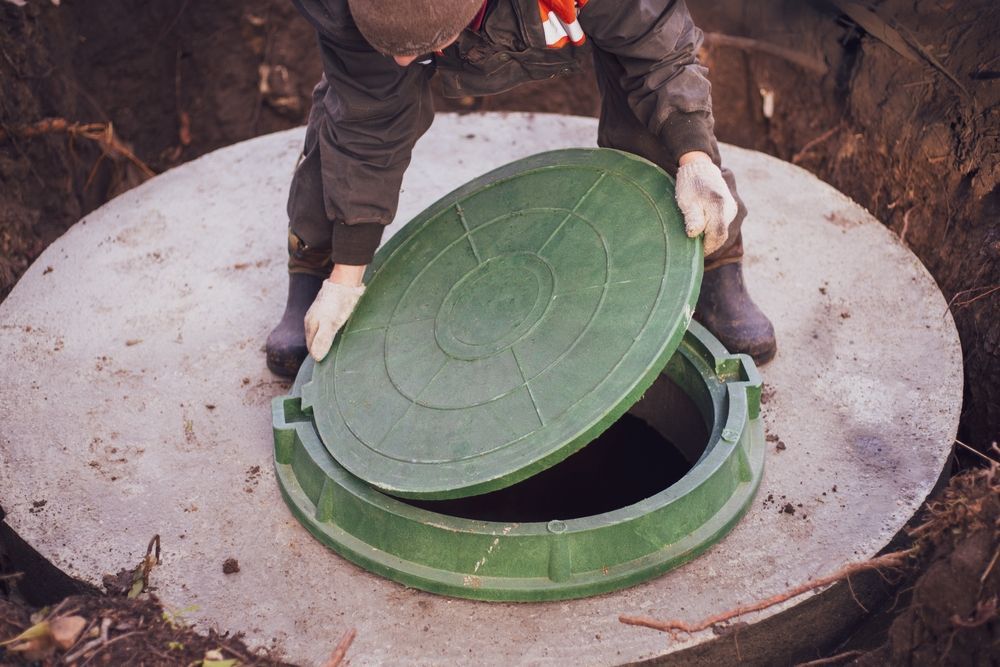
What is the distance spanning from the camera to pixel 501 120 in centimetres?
415

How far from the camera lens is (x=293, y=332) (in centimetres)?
314

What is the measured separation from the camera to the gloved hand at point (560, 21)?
256 centimetres

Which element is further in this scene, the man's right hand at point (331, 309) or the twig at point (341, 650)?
the man's right hand at point (331, 309)

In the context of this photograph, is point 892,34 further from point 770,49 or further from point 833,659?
point 833,659

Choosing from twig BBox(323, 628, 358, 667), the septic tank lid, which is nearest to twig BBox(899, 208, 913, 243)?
the septic tank lid

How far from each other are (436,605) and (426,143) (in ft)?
6.61

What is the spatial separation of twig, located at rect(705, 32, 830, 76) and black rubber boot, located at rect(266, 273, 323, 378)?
7.37 ft

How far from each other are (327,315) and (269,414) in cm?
38

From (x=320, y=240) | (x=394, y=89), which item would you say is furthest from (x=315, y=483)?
(x=394, y=89)

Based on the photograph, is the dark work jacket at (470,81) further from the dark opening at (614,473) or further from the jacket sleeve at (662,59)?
the dark opening at (614,473)

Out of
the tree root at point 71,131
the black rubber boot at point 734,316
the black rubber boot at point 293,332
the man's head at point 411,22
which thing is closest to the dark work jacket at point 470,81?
the man's head at point 411,22

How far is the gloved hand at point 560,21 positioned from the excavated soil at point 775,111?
1273 mm

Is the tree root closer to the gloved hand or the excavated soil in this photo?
the excavated soil

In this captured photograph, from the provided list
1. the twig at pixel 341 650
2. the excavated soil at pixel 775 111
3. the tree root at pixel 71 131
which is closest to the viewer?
the twig at pixel 341 650
